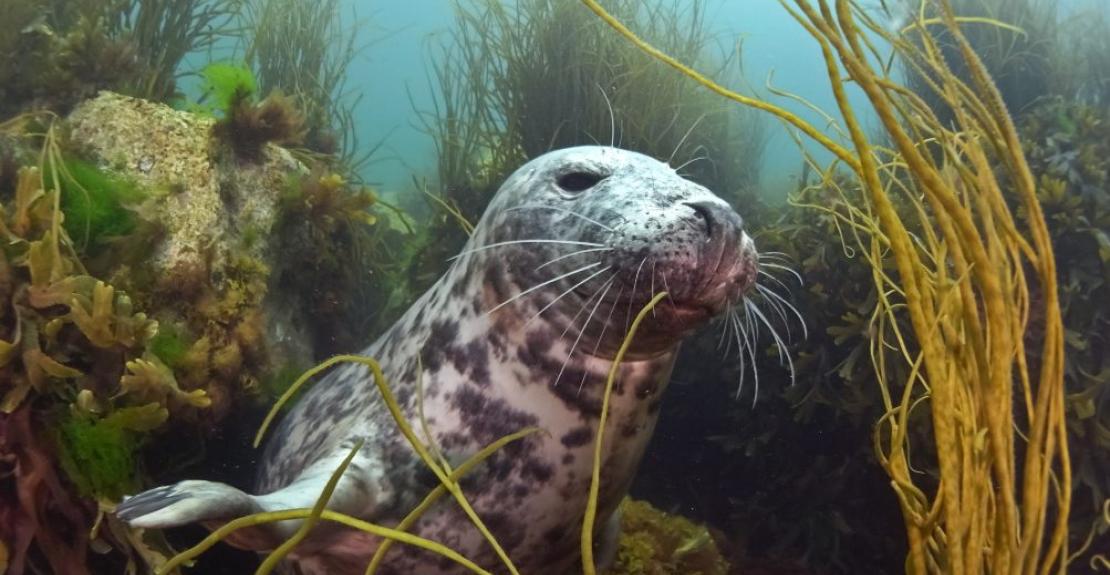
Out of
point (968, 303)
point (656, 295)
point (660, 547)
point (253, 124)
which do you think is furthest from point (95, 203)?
point (968, 303)

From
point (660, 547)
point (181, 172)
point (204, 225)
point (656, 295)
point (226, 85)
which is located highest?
point (226, 85)

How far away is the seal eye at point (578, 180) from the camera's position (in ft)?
7.06

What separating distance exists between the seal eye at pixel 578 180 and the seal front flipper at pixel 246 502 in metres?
0.92

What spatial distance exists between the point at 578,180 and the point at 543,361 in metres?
0.53

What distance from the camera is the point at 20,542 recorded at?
6.86 ft

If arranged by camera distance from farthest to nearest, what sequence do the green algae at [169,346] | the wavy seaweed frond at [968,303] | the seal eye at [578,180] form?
the green algae at [169,346], the seal eye at [578,180], the wavy seaweed frond at [968,303]

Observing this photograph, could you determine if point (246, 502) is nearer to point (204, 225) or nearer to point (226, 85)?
→ point (204, 225)

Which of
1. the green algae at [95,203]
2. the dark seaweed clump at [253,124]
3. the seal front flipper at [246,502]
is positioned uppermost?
the dark seaweed clump at [253,124]

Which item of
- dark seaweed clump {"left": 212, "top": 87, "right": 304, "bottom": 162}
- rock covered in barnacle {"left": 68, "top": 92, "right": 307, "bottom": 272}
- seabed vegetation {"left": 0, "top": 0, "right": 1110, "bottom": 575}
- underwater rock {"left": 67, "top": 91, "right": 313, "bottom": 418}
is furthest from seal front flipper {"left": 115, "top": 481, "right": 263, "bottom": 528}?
dark seaweed clump {"left": 212, "top": 87, "right": 304, "bottom": 162}

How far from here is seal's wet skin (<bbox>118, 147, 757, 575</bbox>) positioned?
181 centimetres

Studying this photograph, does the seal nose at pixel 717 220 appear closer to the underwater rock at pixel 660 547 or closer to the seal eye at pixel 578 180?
the seal eye at pixel 578 180

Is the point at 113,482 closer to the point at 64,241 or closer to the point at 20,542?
the point at 20,542

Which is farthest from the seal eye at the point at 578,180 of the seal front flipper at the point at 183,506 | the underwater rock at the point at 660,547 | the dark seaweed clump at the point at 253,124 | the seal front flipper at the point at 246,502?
the dark seaweed clump at the point at 253,124

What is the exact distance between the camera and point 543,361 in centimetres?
205
